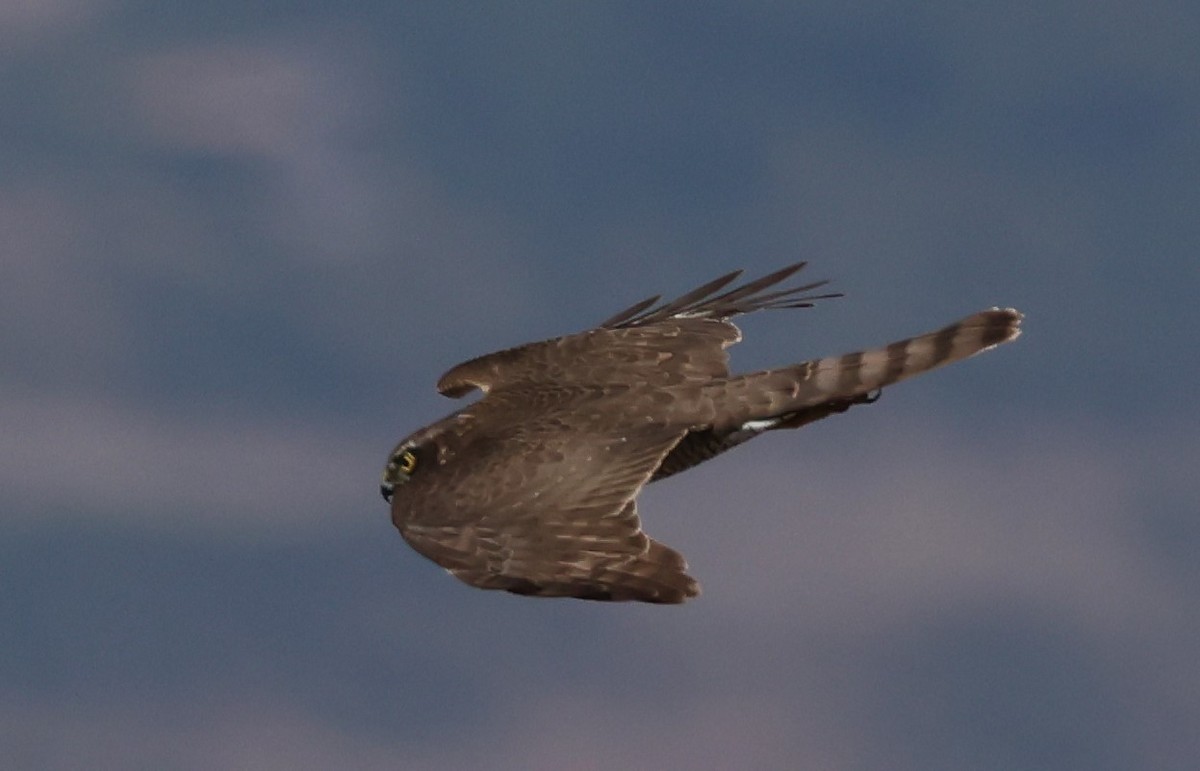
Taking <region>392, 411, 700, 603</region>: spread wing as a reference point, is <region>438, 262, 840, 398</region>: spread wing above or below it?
above

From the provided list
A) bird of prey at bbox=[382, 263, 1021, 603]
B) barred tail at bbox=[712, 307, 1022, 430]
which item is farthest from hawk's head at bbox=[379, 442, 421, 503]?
barred tail at bbox=[712, 307, 1022, 430]

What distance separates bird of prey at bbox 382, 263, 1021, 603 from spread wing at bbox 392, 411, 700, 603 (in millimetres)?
18

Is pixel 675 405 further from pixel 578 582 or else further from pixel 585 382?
pixel 578 582

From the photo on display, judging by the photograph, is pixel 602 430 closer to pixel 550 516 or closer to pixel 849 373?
pixel 550 516

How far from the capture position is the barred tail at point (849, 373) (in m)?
22.5

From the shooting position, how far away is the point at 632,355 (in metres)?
23.9

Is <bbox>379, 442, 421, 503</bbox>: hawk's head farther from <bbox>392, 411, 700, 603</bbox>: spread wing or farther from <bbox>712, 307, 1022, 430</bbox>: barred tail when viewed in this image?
<bbox>712, 307, 1022, 430</bbox>: barred tail

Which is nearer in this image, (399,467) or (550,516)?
(550,516)

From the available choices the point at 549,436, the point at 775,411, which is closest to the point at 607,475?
the point at 549,436

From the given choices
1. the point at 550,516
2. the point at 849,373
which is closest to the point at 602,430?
the point at 550,516

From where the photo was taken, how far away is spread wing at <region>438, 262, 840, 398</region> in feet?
77.3

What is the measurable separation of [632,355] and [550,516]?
165 inches

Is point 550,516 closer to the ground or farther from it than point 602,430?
closer to the ground

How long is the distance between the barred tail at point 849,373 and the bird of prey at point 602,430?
0.01 metres
